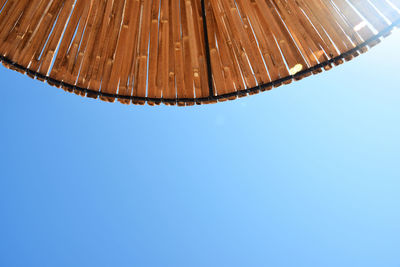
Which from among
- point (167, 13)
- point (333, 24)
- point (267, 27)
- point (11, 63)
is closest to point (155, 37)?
point (167, 13)

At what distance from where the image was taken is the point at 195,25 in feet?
6.96

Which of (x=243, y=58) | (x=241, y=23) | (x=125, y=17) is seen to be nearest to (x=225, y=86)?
(x=243, y=58)

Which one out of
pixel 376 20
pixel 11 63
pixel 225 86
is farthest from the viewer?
pixel 225 86

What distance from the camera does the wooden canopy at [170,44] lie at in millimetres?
1869

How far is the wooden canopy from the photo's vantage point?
1869 millimetres

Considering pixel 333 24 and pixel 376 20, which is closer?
pixel 376 20

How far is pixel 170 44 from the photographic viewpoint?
212 centimetres

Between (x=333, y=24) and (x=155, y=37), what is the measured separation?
0.99 metres

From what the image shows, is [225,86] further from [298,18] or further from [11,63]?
[11,63]

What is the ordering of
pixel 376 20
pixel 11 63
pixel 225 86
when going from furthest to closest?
pixel 225 86 → pixel 11 63 → pixel 376 20

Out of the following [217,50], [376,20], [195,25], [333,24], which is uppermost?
[195,25]

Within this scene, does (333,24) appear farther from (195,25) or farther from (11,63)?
(11,63)

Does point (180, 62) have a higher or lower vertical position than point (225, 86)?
higher

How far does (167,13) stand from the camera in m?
2.08
